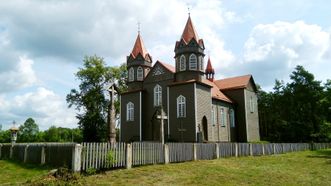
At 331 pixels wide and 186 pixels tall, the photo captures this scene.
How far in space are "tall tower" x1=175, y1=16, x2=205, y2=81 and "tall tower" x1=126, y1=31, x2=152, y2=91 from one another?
Result: 4826 mm

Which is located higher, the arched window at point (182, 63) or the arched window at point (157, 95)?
the arched window at point (182, 63)

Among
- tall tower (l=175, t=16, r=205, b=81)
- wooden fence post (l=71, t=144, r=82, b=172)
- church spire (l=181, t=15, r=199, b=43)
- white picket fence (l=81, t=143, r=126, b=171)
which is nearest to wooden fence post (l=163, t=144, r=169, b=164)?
white picket fence (l=81, t=143, r=126, b=171)

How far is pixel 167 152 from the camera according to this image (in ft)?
52.3

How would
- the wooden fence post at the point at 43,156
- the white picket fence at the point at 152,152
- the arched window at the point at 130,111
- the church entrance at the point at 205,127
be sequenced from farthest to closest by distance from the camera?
1. the arched window at the point at 130,111
2. the church entrance at the point at 205,127
3. the wooden fence post at the point at 43,156
4. the white picket fence at the point at 152,152

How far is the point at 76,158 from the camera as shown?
11.9 metres

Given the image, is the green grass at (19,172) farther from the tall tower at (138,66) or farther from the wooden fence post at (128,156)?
the tall tower at (138,66)

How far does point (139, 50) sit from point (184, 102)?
10.3 metres

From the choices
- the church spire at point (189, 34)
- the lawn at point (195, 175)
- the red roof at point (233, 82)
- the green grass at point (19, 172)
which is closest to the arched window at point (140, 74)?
the church spire at point (189, 34)

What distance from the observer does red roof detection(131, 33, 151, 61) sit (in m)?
38.1

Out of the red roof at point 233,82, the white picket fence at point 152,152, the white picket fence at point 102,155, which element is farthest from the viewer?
the red roof at point 233,82

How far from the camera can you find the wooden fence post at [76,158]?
38.9ft

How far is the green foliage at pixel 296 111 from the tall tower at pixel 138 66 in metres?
28.3

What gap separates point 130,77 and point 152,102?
4902mm

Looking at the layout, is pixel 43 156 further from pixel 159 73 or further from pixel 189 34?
pixel 189 34
